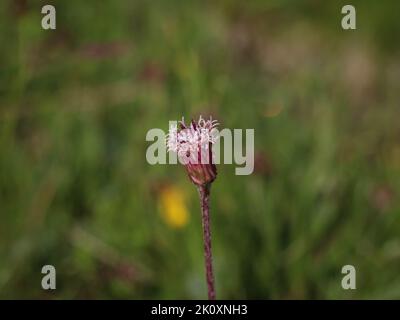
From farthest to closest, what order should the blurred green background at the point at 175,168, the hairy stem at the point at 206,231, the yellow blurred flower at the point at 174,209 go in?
the yellow blurred flower at the point at 174,209, the blurred green background at the point at 175,168, the hairy stem at the point at 206,231

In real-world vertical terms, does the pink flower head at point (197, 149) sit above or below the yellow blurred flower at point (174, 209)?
above

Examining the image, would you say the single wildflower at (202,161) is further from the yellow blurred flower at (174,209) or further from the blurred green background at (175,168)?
the yellow blurred flower at (174,209)

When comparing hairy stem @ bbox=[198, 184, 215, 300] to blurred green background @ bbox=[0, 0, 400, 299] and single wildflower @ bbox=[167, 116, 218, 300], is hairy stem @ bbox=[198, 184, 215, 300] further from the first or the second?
blurred green background @ bbox=[0, 0, 400, 299]

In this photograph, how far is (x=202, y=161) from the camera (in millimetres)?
1331

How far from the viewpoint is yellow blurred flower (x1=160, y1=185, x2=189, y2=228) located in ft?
7.45

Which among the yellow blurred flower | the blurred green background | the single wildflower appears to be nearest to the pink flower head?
the single wildflower

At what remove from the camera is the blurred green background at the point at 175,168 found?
83.1 inches

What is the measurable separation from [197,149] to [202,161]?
0.03 m

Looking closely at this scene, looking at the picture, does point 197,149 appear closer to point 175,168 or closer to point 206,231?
point 206,231

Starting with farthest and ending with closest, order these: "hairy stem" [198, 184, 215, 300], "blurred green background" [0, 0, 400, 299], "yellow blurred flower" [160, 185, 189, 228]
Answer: "yellow blurred flower" [160, 185, 189, 228]
"blurred green background" [0, 0, 400, 299]
"hairy stem" [198, 184, 215, 300]

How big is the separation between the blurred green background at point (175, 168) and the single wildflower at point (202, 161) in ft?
2.51

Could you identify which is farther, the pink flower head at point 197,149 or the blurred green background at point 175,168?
the blurred green background at point 175,168

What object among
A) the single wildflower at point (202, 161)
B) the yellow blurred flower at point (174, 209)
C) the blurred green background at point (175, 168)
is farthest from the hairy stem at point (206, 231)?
the yellow blurred flower at point (174, 209)

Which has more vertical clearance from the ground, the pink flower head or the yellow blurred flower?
the pink flower head
